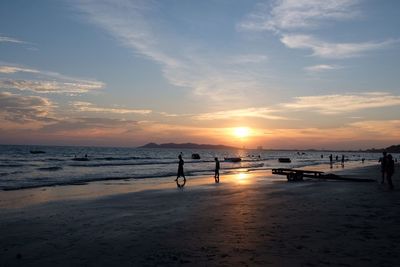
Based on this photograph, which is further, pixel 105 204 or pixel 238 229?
pixel 105 204

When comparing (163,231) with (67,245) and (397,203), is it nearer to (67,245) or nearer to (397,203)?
(67,245)

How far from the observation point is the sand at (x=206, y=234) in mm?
7977

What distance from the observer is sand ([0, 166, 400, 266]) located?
798 cm

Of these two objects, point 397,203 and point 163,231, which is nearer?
point 163,231

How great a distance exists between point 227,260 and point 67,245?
412cm

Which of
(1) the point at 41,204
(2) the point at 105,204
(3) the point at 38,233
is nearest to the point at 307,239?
(3) the point at 38,233

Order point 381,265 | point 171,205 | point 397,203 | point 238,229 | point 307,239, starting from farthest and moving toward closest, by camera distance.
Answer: point 171,205 → point 397,203 → point 238,229 → point 307,239 → point 381,265

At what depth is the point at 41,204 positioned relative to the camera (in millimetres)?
17422

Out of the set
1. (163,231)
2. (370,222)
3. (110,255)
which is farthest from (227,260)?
(370,222)

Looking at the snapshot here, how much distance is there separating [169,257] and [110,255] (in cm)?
133

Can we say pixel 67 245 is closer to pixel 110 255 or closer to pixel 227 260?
pixel 110 255

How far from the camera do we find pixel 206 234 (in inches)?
410

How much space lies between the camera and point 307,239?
9.41 meters

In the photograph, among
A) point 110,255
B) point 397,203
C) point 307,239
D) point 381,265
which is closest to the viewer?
point 381,265
